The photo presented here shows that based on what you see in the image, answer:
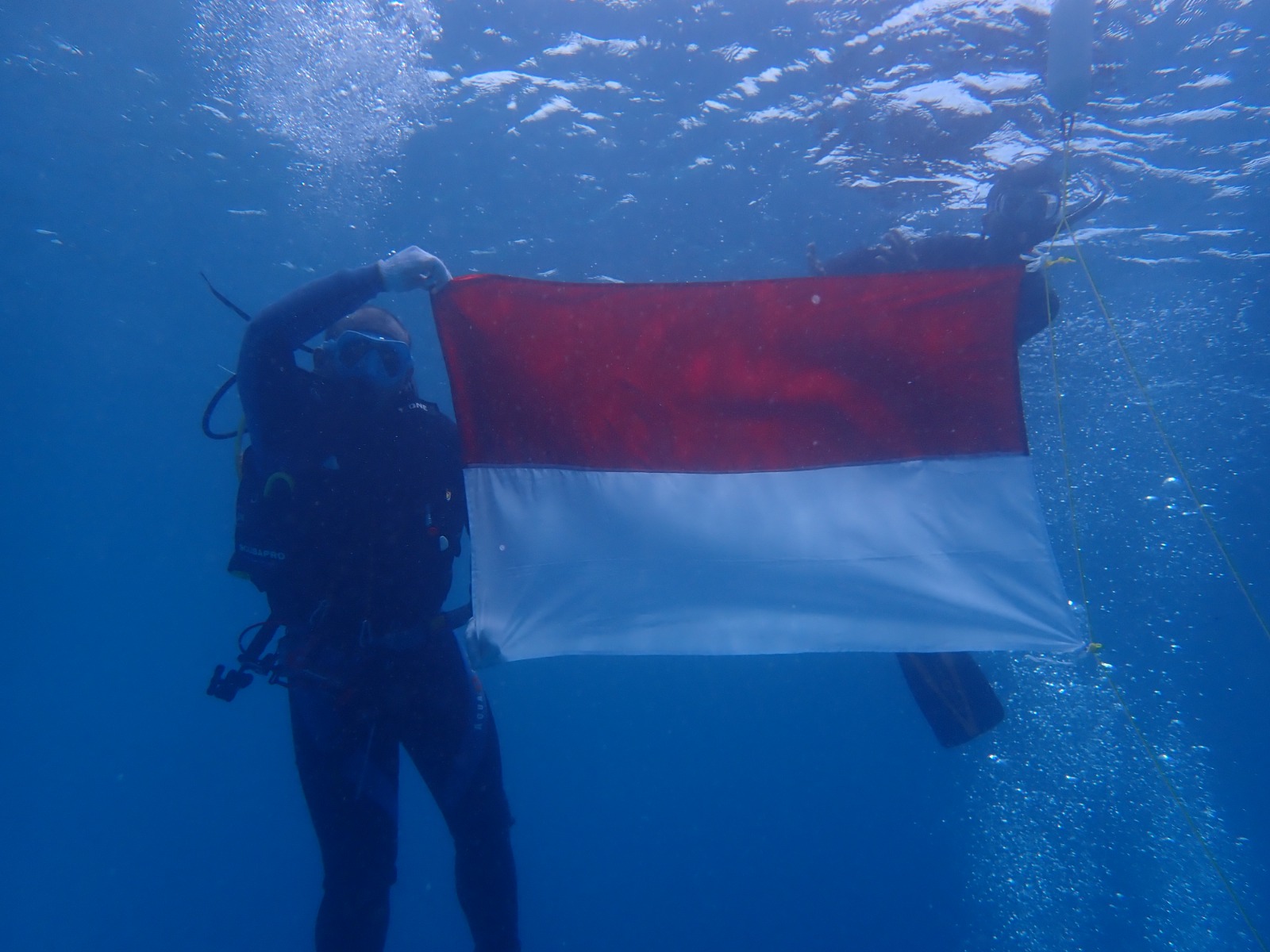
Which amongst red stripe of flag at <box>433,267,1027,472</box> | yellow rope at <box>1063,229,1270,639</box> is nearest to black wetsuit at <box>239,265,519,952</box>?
red stripe of flag at <box>433,267,1027,472</box>

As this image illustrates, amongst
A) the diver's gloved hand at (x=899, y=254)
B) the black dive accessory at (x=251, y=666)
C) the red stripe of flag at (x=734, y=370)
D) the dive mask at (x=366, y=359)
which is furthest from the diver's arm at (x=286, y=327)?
the diver's gloved hand at (x=899, y=254)

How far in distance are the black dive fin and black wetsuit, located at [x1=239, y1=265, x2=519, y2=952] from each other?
105 inches

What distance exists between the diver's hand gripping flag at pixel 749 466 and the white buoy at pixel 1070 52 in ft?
7.25

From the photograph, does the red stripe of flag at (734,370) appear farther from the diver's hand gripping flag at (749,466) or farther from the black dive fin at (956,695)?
the black dive fin at (956,695)

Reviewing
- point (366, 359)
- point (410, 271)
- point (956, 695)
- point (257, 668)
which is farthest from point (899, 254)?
point (257, 668)

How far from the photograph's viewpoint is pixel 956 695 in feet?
14.2

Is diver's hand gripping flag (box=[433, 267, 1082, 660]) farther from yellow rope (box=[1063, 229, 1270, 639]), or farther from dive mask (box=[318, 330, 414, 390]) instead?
yellow rope (box=[1063, 229, 1270, 639])

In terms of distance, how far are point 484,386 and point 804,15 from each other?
22.4ft

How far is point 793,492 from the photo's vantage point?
351 centimetres

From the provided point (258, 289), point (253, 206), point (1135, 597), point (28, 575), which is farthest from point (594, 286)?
point (28, 575)

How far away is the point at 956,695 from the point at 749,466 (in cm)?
214

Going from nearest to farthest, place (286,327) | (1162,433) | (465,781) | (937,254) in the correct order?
(286,327)
(465,781)
(1162,433)
(937,254)

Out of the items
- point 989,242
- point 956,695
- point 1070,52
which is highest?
point 1070,52

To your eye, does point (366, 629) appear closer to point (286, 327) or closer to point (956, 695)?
point (286, 327)
